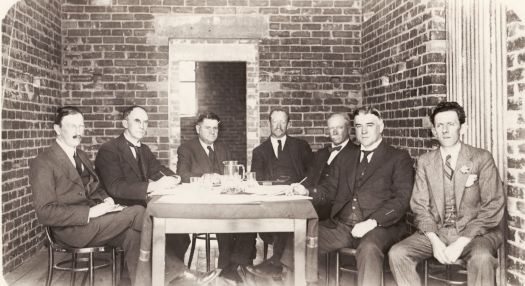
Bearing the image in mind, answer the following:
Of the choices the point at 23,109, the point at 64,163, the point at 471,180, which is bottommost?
the point at 471,180

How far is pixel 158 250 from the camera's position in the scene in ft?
8.74

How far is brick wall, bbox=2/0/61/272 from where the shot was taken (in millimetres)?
4039

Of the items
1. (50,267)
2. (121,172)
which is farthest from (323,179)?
(50,267)

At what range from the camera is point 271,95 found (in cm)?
581

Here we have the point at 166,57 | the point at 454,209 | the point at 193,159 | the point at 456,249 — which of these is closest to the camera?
the point at 456,249

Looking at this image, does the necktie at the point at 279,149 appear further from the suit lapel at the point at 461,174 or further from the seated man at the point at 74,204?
the suit lapel at the point at 461,174

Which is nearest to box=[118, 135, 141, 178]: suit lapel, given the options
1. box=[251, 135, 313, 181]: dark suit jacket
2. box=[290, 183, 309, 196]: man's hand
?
box=[251, 135, 313, 181]: dark suit jacket

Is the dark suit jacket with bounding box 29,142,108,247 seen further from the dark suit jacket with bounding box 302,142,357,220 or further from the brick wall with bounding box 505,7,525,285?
the brick wall with bounding box 505,7,525,285

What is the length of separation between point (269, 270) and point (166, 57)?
306 centimetres

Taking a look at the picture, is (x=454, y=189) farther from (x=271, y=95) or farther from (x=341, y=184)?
(x=271, y=95)

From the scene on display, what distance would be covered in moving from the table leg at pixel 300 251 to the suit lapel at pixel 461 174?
105 centimetres

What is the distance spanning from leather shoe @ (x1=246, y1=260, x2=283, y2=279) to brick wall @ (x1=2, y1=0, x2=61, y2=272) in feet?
7.08

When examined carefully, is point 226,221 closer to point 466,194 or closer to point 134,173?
point 466,194

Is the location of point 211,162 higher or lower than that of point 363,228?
higher
